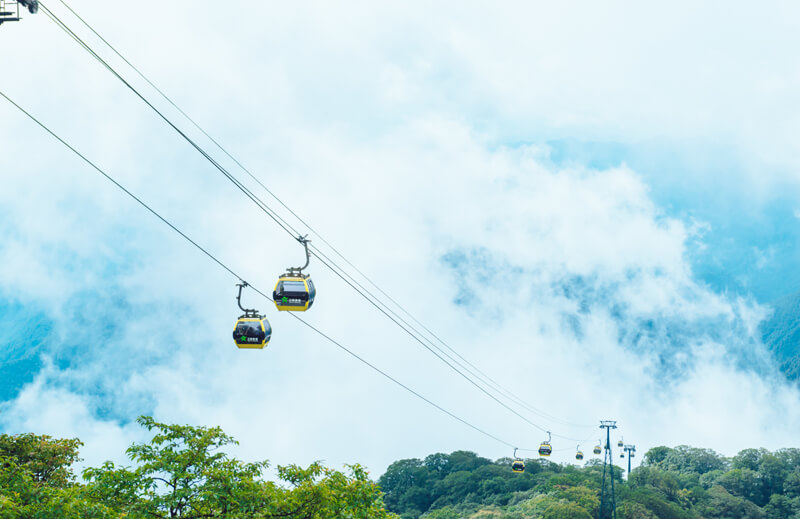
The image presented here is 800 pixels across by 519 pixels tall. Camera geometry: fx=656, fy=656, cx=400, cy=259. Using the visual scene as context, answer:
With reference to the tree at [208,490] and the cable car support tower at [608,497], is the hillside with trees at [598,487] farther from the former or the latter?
the tree at [208,490]

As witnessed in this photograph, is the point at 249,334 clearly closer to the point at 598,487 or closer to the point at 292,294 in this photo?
the point at 292,294

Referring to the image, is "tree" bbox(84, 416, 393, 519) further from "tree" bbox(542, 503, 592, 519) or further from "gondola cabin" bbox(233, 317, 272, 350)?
"tree" bbox(542, 503, 592, 519)

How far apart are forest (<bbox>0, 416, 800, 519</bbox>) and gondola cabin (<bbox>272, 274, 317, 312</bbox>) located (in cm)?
462

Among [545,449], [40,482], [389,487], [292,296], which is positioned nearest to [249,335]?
[292,296]

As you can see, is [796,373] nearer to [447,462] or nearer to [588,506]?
[447,462]

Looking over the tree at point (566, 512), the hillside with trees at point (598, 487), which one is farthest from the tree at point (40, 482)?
the hillside with trees at point (598, 487)

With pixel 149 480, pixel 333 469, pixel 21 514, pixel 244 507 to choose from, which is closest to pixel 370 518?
pixel 333 469

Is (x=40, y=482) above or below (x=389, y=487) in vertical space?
below

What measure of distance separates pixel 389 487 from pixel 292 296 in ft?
373

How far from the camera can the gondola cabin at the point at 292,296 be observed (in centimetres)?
1683

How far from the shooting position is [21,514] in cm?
1557

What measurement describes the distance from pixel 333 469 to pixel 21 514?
780 cm

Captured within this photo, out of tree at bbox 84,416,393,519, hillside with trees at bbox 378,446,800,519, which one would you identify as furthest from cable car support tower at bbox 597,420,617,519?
Answer: tree at bbox 84,416,393,519

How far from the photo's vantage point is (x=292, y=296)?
16875mm
